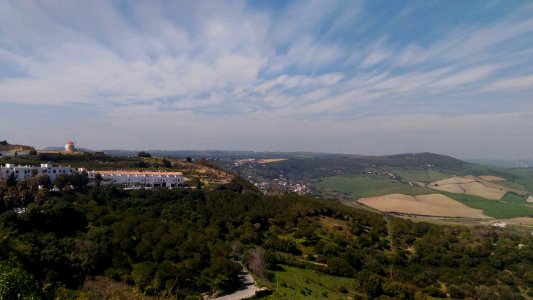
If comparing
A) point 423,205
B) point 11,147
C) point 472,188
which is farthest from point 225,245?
point 472,188

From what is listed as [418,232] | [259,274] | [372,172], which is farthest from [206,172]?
[372,172]

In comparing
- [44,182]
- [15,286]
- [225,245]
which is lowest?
[225,245]

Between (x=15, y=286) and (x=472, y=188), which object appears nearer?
(x=15, y=286)

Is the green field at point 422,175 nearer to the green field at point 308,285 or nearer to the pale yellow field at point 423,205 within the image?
the pale yellow field at point 423,205

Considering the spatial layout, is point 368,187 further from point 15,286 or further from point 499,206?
point 15,286

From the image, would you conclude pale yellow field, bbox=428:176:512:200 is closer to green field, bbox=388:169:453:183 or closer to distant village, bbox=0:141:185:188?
green field, bbox=388:169:453:183

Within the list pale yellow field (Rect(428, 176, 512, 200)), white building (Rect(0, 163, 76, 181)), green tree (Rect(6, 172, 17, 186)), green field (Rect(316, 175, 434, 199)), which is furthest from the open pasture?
green tree (Rect(6, 172, 17, 186))

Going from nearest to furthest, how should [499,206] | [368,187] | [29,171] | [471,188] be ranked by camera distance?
1. [29,171]
2. [499,206]
3. [471,188]
4. [368,187]

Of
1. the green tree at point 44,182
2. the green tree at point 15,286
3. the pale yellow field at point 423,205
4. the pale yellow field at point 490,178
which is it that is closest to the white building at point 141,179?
the green tree at point 44,182
